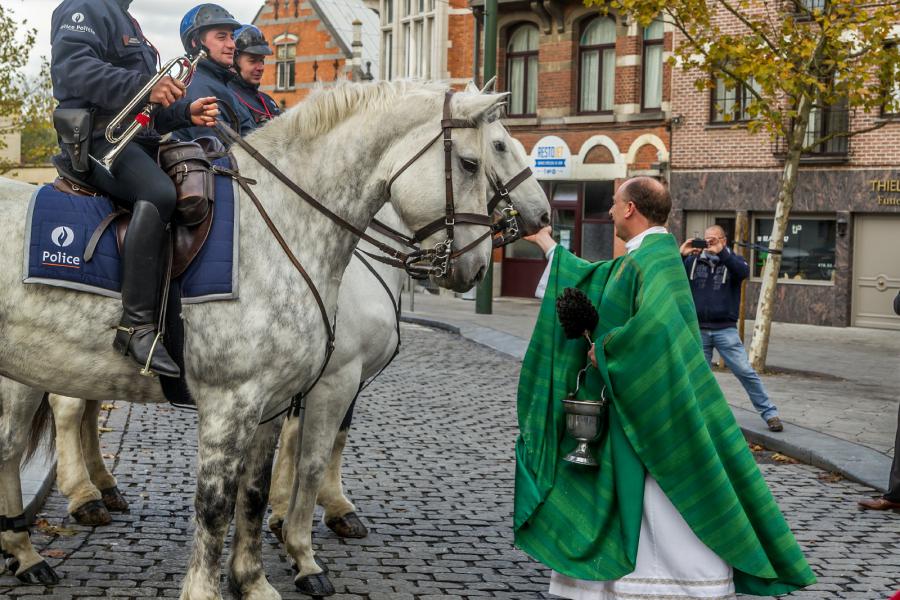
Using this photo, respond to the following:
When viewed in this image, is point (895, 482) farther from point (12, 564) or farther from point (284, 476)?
point (12, 564)

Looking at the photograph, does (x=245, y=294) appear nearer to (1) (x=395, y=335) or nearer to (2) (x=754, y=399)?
(1) (x=395, y=335)

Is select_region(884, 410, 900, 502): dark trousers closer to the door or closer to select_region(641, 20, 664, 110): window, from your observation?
the door

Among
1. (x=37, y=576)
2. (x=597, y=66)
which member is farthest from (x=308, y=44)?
(x=37, y=576)

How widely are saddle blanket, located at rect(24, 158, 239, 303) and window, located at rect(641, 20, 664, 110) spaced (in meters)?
24.3

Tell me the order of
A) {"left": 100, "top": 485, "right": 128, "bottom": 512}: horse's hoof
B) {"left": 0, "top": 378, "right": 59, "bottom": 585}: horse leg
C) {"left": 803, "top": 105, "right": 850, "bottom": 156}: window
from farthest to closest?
{"left": 803, "top": 105, "right": 850, "bottom": 156}: window, {"left": 100, "top": 485, "right": 128, "bottom": 512}: horse's hoof, {"left": 0, "top": 378, "right": 59, "bottom": 585}: horse leg

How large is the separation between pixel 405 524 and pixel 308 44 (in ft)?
131

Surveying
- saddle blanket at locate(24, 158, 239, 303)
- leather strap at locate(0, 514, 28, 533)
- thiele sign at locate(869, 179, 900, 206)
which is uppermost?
thiele sign at locate(869, 179, 900, 206)

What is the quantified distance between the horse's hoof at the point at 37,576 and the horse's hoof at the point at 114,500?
4.30ft

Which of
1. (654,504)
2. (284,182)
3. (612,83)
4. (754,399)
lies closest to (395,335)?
(284,182)

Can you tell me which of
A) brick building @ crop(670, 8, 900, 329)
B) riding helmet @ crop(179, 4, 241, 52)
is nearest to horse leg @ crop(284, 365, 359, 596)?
riding helmet @ crop(179, 4, 241, 52)

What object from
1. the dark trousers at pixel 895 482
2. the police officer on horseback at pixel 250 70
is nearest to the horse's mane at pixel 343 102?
the police officer on horseback at pixel 250 70

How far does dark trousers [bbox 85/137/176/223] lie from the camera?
4.19 metres

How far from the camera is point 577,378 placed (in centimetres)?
451

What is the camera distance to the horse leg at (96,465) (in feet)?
21.0
